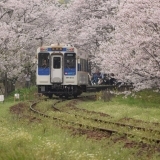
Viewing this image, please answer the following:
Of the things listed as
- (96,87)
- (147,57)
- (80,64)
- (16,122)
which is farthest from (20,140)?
(96,87)

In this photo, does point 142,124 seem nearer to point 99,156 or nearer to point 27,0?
point 99,156

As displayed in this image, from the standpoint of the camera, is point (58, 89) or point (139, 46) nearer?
point (139, 46)

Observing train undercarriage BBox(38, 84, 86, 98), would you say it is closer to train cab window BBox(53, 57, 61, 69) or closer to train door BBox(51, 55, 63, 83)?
Answer: train door BBox(51, 55, 63, 83)

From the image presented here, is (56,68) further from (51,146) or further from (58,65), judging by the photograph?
(51,146)

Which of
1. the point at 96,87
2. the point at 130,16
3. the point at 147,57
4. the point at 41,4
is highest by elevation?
the point at 41,4

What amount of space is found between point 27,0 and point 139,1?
53.0ft

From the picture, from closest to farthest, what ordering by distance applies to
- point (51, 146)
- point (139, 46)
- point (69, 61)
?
point (51, 146)
point (139, 46)
point (69, 61)

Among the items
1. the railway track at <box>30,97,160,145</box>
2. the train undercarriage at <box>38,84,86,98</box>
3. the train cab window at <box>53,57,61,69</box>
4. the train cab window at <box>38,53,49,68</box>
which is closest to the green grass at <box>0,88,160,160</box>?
the railway track at <box>30,97,160,145</box>

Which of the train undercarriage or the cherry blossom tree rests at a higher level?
the cherry blossom tree

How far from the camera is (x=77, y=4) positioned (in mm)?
38469

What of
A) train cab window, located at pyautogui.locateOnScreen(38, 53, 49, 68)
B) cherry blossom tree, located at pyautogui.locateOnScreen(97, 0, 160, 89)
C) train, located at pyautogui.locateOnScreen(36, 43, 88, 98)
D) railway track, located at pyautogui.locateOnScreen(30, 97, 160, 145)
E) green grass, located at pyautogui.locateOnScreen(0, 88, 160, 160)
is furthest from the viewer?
train cab window, located at pyautogui.locateOnScreen(38, 53, 49, 68)

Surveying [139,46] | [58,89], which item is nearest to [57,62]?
[58,89]

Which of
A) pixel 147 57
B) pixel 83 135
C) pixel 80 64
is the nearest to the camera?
pixel 83 135

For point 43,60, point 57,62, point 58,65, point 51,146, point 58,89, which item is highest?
point 43,60
